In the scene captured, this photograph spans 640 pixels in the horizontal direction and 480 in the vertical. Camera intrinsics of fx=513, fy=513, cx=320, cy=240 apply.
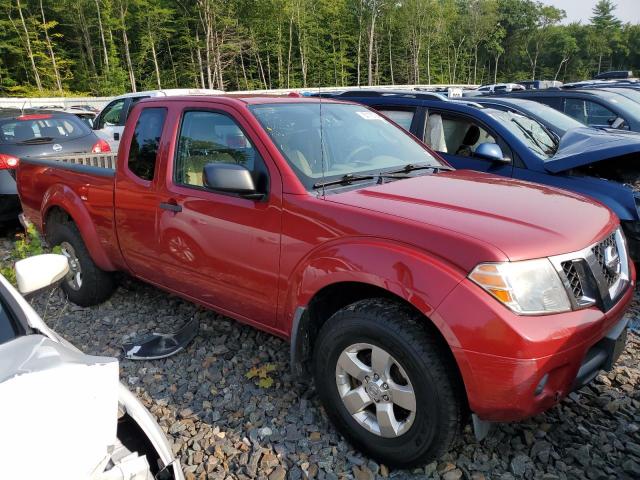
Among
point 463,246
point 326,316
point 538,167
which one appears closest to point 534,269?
point 463,246

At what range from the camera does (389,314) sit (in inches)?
92.4

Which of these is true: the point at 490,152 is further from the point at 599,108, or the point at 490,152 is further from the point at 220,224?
the point at 599,108

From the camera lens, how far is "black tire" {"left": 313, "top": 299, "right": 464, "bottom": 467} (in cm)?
222

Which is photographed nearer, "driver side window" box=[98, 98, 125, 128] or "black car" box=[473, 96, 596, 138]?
"black car" box=[473, 96, 596, 138]

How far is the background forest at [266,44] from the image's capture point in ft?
141

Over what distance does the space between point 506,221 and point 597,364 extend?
76 centimetres

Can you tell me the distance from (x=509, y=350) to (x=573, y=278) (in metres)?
0.50

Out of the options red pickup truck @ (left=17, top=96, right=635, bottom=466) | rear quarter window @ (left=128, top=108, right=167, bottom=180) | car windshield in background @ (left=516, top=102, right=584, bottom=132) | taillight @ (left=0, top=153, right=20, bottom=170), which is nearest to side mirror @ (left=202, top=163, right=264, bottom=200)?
red pickup truck @ (left=17, top=96, right=635, bottom=466)

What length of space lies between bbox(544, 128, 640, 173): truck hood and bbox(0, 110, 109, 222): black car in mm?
6282

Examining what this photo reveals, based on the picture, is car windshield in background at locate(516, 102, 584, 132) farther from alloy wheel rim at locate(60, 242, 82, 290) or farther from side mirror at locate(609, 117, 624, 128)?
alloy wheel rim at locate(60, 242, 82, 290)

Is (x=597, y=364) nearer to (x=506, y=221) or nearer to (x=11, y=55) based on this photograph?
(x=506, y=221)

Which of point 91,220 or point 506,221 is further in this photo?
point 91,220

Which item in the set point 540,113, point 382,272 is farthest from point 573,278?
point 540,113

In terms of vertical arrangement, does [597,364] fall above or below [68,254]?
above
